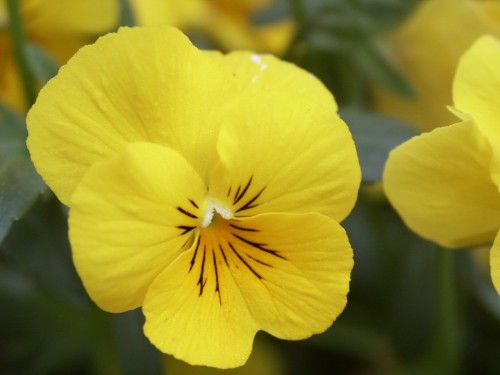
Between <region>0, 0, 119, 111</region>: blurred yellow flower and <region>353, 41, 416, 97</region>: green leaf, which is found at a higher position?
<region>0, 0, 119, 111</region>: blurred yellow flower

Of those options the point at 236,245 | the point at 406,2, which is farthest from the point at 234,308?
the point at 406,2

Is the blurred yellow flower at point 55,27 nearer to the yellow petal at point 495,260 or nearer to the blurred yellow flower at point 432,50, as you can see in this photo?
the blurred yellow flower at point 432,50

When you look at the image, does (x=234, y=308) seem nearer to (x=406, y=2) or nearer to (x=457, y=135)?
(x=457, y=135)

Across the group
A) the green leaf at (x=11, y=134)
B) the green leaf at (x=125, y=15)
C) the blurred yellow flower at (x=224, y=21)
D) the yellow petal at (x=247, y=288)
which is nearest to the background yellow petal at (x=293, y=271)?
the yellow petal at (x=247, y=288)

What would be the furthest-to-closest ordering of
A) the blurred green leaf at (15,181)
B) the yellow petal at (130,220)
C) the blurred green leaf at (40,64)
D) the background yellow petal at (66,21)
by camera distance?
the background yellow petal at (66,21) < the blurred green leaf at (40,64) < the blurred green leaf at (15,181) < the yellow petal at (130,220)

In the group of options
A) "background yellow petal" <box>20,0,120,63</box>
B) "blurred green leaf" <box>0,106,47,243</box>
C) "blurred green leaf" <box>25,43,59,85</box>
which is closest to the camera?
"blurred green leaf" <box>0,106,47,243</box>

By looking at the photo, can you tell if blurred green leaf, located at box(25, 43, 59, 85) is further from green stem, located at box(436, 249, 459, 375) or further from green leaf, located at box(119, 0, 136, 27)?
green stem, located at box(436, 249, 459, 375)

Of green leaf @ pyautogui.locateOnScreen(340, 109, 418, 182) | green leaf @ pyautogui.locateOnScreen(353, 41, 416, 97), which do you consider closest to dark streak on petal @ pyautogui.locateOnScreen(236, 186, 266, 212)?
green leaf @ pyautogui.locateOnScreen(340, 109, 418, 182)
